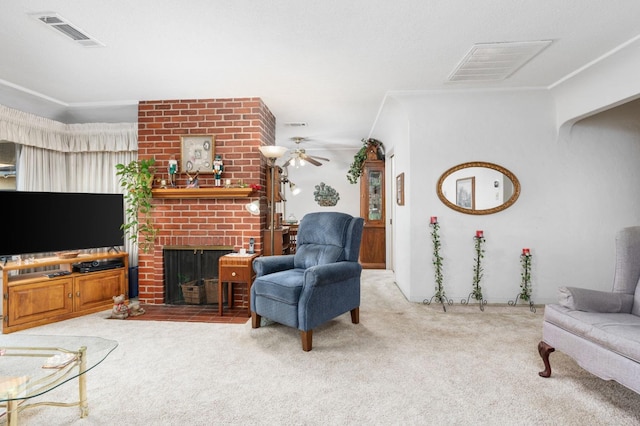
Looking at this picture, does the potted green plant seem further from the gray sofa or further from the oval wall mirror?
the gray sofa

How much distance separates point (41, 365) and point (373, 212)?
5187 mm

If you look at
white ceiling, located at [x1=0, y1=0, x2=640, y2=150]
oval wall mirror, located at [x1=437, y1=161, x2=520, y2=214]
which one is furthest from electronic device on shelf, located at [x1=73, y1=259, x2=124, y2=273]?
oval wall mirror, located at [x1=437, y1=161, x2=520, y2=214]

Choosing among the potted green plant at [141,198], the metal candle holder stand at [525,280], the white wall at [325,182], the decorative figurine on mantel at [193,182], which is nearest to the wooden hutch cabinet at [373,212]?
the white wall at [325,182]

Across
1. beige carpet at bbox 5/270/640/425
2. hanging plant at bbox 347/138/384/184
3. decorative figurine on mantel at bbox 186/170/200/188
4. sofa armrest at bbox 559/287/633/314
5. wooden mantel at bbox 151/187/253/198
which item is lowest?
beige carpet at bbox 5/270/640/425

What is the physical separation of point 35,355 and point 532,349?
331cm

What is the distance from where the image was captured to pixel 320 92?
381 centimetres

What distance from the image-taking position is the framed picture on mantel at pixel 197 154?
3951 mm

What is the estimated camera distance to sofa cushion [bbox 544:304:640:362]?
1.68m

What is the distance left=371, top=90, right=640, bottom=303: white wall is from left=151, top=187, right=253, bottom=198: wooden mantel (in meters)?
2.05

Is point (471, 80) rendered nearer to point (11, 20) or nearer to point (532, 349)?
point (532, 349)

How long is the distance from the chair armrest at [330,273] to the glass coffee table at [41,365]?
1352 millimetres

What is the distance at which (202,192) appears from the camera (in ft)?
12.2

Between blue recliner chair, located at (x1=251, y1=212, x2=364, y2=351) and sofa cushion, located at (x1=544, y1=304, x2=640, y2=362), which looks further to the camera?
blue recliner chair, located at (x1=251, y1=212, x2=364, y2=351)

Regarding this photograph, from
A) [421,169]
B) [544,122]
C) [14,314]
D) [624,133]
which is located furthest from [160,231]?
[624,133]
